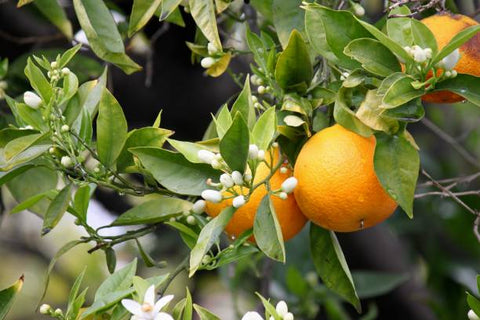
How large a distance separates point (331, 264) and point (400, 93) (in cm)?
31

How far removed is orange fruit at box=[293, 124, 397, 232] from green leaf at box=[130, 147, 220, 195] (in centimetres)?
12

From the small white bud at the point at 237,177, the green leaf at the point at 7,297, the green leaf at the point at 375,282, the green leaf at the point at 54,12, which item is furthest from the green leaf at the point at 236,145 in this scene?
the green leaf at the point at 375,282

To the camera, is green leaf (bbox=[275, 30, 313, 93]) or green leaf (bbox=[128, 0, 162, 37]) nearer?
green leaf (bbox=[275, 30, 313, 93])

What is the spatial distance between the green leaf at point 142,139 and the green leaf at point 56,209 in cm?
9

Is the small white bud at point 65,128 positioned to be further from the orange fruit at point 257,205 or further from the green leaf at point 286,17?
the green leaf at point 286,17

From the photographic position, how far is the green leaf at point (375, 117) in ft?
3.10

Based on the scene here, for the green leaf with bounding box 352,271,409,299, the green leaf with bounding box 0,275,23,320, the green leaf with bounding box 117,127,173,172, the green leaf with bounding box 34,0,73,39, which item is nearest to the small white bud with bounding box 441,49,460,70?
the green leaf with bounding box 117,127,173,172

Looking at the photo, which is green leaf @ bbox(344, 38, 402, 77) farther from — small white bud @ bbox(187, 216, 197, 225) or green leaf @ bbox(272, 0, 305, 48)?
small white bud @ bbox(187, 216, 197, 225)

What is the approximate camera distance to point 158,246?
2500mm

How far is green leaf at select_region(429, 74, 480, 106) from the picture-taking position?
0.95 meters

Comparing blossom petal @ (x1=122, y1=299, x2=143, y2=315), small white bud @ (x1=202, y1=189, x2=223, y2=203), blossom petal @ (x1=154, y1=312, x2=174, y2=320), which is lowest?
blossom petal @ (x1=154, y1=312, x2=174, y2=320)

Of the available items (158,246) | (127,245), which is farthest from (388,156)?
(127,245)

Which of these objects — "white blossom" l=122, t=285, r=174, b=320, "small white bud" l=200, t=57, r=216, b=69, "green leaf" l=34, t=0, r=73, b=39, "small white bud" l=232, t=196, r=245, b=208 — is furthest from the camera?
"green leaf" l=34, t=0, r=73, b=39

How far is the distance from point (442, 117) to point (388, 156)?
5.51 feet
